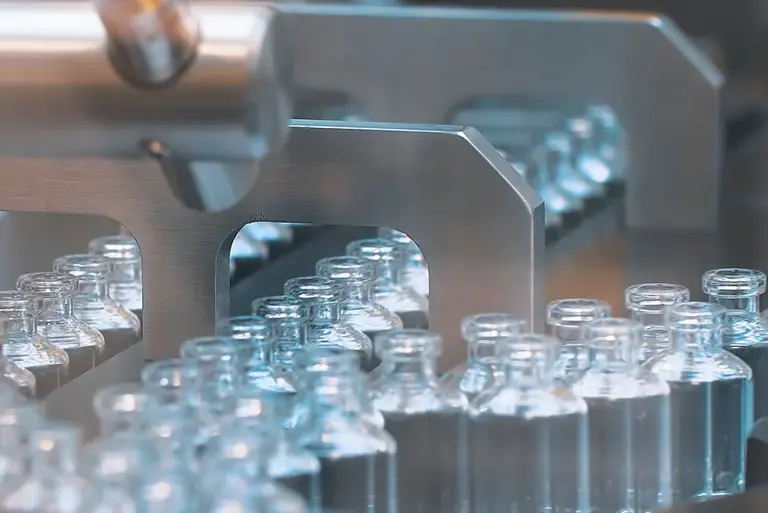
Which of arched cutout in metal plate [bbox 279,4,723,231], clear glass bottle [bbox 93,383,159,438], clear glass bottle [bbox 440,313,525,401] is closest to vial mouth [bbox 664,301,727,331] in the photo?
clear glass bottle [bbox 440,313,525,401]

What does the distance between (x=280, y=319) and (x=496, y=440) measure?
169mm

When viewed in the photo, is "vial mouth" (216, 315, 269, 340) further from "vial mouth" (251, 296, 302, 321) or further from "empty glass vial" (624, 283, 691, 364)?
"empty glass vial" (624, 283, 691, 364)

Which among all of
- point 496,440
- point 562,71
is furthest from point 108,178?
point 562,71

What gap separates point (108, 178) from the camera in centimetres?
95

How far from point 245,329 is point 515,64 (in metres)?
1.01

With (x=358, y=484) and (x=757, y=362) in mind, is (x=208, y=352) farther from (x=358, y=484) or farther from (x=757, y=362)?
(x=757, y=362)

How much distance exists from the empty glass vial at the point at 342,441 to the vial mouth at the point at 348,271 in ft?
0.82

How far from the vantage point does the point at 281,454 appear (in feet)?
2.13

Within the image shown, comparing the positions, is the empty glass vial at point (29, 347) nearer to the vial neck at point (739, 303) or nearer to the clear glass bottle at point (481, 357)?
the clear glass bottle at point (481, 357)

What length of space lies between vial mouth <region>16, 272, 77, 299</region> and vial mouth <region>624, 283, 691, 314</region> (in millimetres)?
367

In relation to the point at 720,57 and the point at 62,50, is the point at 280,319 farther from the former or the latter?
the point at 720,57

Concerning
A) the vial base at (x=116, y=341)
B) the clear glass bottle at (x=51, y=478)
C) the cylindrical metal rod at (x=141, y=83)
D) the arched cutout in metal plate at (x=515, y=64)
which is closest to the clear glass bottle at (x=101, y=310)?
the vial base at (x=116, y=341)

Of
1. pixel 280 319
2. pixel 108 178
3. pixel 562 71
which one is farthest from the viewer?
pixel 562 71

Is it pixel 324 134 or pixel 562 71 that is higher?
pixel 562 71
